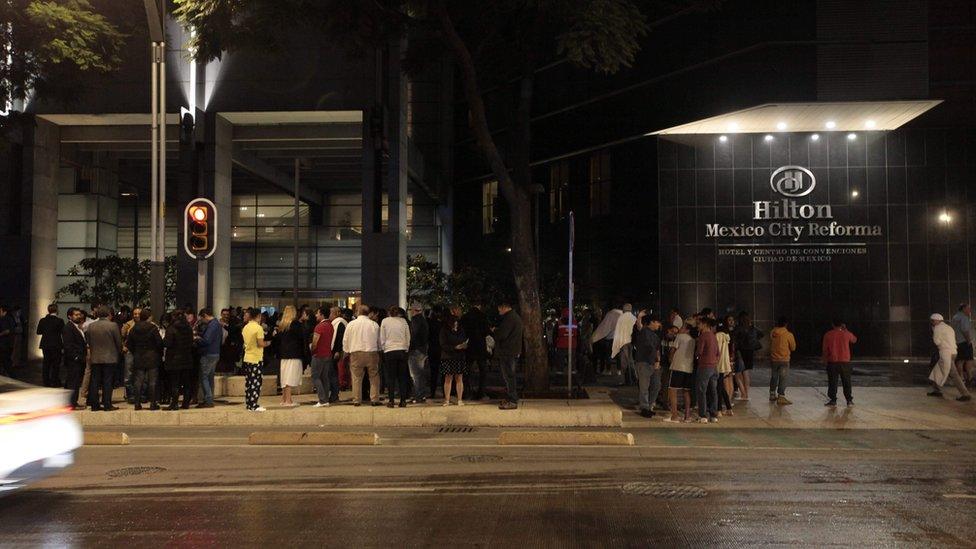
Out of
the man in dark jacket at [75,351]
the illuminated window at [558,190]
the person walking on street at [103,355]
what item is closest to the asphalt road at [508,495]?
the person walking on street at [103,355]

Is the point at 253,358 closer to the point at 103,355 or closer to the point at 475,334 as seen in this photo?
the point at 103,355

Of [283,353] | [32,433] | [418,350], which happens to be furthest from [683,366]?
[32,433]

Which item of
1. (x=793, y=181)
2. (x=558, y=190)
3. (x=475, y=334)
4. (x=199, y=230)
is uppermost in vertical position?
(x=558, y=190)

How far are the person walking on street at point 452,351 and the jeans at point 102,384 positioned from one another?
5776 millimetres

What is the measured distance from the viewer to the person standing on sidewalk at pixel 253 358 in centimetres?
1413

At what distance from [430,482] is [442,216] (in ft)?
112

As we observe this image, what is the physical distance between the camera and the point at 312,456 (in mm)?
10797

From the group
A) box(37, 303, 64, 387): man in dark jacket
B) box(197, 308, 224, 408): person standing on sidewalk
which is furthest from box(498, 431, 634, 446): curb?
box(37, 303, 64, 387): man in dark jacket

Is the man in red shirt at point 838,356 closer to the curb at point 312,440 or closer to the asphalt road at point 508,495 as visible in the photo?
the asphalt road at point 508,495

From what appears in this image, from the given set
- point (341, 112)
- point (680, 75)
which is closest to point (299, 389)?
point (341, 112)

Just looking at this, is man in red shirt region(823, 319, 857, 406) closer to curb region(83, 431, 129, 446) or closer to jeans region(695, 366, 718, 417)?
jeans region(695, 366, 718, 417)

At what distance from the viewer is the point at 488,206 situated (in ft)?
129

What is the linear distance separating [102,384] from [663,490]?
10.5 m

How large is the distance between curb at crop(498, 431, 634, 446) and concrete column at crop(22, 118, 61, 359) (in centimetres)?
2156
